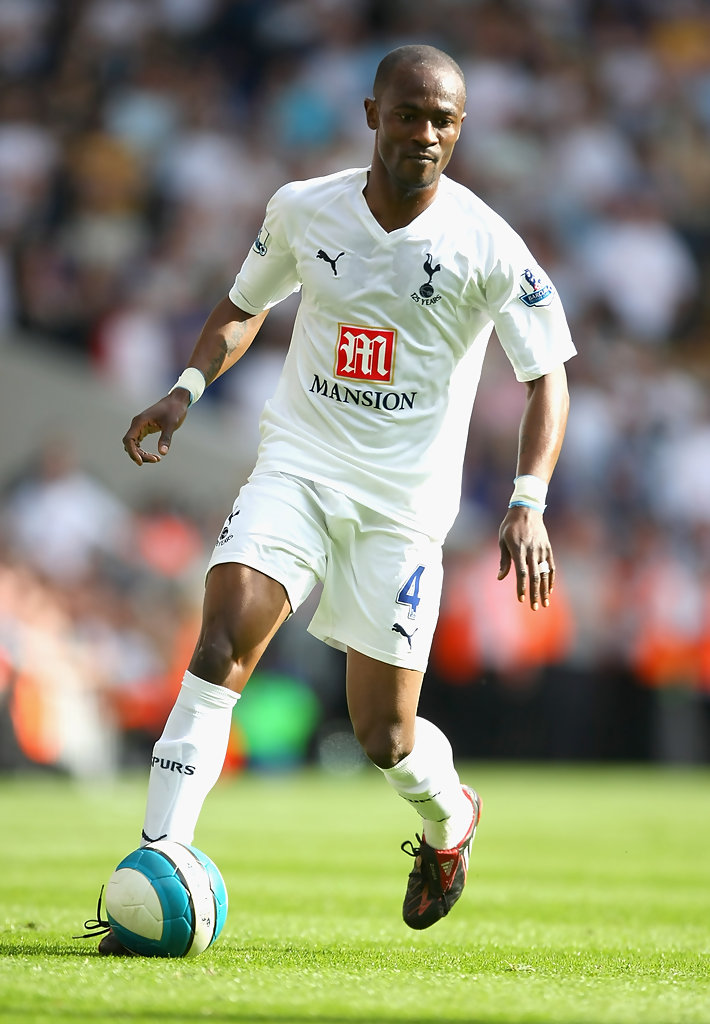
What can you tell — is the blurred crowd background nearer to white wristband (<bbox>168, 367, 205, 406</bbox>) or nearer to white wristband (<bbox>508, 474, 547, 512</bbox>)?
white wristband (<bbox>168, 367, 205, 406</bbox>)

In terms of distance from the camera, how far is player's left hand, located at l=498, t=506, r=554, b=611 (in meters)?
4.53

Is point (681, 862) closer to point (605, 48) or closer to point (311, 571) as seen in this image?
point (311, 571)

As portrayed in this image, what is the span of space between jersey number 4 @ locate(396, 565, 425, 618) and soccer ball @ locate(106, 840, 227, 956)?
1.03 meters

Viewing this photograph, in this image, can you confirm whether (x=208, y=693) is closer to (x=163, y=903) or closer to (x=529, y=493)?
(x=163, y=903)

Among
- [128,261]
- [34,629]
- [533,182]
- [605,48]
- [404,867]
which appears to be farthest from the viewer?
[605,48]

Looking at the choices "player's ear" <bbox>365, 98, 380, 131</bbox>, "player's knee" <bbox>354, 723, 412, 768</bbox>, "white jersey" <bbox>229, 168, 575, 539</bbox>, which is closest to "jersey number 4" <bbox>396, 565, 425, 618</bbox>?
"white jersey" <bbox>229, 168, 575, 539</bbox>

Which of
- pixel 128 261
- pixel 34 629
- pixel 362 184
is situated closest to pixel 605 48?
pixel 128 261

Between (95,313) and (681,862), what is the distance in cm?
1058

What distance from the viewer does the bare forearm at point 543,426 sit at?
16.0 ft

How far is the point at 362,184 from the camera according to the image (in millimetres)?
5121

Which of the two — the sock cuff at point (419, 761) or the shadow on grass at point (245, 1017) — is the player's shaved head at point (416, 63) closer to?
the sock cuff at point (419, 761)

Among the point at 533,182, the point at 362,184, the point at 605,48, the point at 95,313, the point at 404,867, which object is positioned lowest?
the point at 404,867

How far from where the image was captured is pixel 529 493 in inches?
187

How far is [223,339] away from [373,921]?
2152mm
